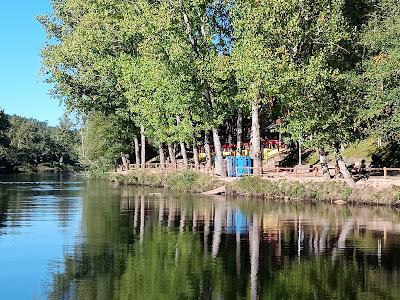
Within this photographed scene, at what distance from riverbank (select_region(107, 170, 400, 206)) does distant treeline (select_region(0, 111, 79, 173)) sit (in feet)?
304

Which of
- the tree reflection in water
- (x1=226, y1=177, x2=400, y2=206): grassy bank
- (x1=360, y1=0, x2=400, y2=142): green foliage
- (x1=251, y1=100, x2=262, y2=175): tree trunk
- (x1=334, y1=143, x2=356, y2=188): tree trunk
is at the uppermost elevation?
(x1=360, y1=0, x2=400, y2=142): green foliage

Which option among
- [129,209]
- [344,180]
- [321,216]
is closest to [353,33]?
[344,180]

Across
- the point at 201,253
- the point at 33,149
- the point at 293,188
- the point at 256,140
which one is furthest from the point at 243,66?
the point at 33,149

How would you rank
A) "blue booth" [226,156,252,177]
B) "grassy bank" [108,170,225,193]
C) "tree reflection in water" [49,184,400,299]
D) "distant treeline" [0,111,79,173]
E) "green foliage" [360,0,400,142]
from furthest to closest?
"distant treeline" [0,111,79,173], "blue booth" [226,156,252,177], "grassy bank" [108,170,225,193], "green foliage" [360,0,400,142], "tree reflection in water" [49,184,400,299]

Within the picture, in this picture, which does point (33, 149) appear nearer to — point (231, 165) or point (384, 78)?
point (231, 165)

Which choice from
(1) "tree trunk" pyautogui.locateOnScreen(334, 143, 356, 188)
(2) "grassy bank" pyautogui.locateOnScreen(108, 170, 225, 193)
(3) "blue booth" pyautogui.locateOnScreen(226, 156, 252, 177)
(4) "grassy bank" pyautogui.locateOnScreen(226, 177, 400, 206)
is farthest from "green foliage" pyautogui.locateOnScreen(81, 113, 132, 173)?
(1) "tree trunk" pyautogui.locateOnScreen(334, 143, 356, 188)

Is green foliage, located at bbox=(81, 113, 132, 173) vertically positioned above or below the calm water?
above

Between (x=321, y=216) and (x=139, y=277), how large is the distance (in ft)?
60.1

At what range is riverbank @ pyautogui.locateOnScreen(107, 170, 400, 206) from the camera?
40656 mm

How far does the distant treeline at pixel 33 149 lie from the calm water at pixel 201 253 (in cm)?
11287

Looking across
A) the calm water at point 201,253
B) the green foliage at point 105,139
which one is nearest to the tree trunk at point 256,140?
the calm water at point 201,253

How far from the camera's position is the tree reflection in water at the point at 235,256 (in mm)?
17094

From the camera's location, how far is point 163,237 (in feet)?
88.0

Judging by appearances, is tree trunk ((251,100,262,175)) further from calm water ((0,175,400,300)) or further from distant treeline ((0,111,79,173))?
distant treeline ((0,111,79,173))
